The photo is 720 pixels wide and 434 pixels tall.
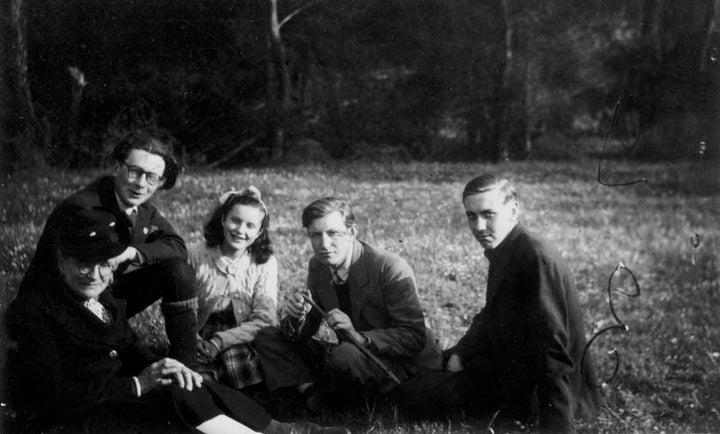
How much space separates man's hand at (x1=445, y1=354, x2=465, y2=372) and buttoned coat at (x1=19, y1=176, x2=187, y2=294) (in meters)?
1.48

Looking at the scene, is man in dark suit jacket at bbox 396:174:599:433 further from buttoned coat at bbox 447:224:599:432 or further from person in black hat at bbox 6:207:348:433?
person in black hat at bbox 6:207:348:433

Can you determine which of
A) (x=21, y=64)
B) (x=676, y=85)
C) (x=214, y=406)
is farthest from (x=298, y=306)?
(x=676, y=85)

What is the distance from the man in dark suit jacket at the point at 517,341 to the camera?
335cm

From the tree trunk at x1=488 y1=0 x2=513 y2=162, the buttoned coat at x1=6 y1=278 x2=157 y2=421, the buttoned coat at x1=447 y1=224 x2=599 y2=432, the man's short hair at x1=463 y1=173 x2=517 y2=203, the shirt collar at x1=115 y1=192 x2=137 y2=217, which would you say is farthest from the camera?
the tree trunk at x1=488 y1=0 x2=513 y2=162

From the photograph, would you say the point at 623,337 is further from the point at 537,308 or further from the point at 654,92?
the point at 654,92

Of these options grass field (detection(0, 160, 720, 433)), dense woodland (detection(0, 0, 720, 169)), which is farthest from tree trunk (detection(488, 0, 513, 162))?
grass field (detection(0, 160, 720, 433))

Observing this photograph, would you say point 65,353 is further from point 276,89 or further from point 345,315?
point 276,89

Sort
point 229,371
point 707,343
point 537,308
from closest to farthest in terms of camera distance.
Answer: point 537,308 < point 229,371 < point 707,343

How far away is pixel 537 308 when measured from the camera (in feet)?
11.0

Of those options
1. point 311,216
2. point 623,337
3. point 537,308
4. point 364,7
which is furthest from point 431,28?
point 623,337

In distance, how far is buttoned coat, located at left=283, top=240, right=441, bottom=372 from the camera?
386 centimetres

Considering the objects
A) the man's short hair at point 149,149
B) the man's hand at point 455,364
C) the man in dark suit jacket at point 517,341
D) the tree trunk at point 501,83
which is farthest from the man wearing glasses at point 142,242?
the tree trunk at point 501,83

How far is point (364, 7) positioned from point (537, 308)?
1860 millimetres

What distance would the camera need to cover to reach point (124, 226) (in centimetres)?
368
